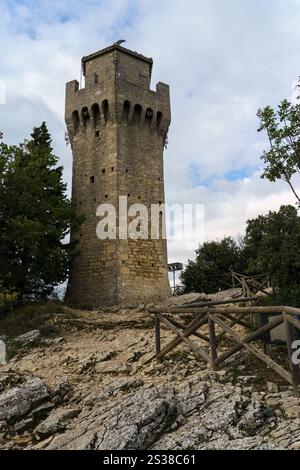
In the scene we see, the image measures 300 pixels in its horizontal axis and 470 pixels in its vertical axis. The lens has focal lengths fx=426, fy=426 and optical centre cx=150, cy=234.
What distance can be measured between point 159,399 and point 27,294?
524 inches

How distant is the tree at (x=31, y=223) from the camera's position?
56.5ft

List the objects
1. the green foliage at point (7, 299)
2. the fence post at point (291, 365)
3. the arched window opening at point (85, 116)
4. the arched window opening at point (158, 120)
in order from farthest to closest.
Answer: the arched window opening at point (158, 120)
the arched window opening at point (85, 116)
the green foliage at point (7, 299)
the fence post at point (291, 365)

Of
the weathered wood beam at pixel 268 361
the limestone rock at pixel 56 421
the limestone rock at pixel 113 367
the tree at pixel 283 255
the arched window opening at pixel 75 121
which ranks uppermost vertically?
the arched window opening at pixel 75 121

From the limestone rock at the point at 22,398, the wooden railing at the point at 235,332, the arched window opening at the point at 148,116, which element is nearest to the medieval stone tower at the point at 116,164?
the arched window opening at the point at 148,116

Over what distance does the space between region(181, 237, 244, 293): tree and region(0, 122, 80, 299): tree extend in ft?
36.5

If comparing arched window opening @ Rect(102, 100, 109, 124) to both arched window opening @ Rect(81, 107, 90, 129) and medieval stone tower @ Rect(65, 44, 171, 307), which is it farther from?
arched window opening @ Rect(81, 107, 90, 129)

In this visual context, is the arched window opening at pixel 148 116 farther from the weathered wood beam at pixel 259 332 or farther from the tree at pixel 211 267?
the weathered wood beam at pixel 259 332

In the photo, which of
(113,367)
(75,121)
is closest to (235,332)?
(113,367)

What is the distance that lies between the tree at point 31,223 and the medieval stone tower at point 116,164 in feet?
6.19

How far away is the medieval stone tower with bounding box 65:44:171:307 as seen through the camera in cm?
2103

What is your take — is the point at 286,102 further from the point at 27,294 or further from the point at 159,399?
the point at 27,294

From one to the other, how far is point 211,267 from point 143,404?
2293cm

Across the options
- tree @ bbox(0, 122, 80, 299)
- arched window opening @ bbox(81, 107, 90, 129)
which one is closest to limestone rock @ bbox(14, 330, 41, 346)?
tree @ bbox(0, 122, 80, 299)

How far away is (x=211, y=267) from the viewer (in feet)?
95.3
